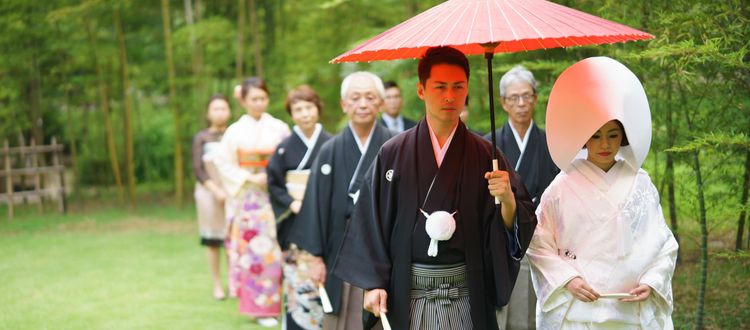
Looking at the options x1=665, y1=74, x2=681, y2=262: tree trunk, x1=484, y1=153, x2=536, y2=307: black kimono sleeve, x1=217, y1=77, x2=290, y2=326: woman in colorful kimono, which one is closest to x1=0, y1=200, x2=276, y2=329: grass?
x1=217, y1=77, x2=290, y2=326: woman in colorful kimono

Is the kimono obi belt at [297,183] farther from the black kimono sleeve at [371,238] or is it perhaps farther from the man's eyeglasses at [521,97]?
the black kimono sleeve at [371,238]

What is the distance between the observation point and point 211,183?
338 inches

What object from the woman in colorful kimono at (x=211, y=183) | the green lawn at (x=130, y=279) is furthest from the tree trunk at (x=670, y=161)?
the woman in colorful kimono at (x=211, y=183)

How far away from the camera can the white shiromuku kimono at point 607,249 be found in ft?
11.6

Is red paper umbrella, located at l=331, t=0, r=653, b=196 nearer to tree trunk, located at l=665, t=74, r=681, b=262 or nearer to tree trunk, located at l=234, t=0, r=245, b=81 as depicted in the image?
tree trunk, located at l=665, t=74, r=681, b=262

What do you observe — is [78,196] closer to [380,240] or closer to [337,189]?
[337,189]

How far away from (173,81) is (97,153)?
21.9 feet

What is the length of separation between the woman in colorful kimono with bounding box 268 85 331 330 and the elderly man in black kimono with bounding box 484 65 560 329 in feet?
5.23

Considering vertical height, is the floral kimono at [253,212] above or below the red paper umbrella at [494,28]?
below

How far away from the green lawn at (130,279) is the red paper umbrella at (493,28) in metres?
2.03

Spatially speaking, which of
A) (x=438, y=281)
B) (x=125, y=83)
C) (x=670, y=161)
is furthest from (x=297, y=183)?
(x=125, y=83)

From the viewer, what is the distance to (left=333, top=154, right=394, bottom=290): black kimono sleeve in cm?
372

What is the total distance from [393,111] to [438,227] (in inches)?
162

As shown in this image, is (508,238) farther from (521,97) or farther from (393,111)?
(393,111)
